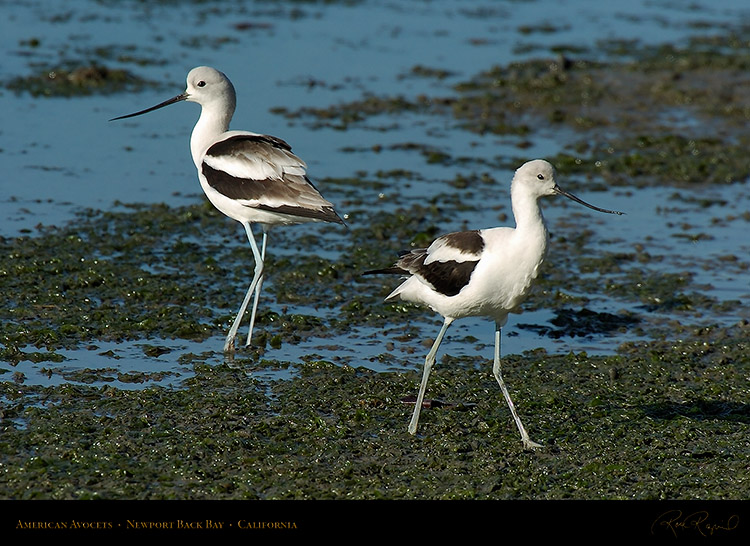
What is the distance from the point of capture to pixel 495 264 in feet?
18.2

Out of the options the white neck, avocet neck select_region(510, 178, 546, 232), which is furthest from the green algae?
the white neck

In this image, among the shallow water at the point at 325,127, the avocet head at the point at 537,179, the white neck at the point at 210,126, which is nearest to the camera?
the avocet head at the point at 537,179

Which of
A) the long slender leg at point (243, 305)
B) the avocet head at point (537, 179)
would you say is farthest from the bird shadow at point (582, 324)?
the avocet head at point (537, 179)

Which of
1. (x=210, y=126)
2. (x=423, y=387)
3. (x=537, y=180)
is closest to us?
(x=537, y=180)

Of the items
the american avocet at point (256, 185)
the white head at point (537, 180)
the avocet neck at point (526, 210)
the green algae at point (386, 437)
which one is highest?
the white head at point (537, 180)

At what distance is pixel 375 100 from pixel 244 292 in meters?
5.31

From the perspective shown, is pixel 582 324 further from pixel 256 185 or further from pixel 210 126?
pixel 210 126

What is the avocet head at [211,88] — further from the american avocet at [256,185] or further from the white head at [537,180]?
the white head at [537,180]

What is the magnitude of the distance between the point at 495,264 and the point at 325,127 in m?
6.30

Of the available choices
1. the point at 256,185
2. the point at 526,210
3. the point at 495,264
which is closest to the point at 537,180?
the point at 526,210

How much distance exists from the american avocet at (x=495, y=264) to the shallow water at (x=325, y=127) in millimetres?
1082

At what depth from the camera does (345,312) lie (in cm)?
750

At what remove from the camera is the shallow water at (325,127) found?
7.73 metres
